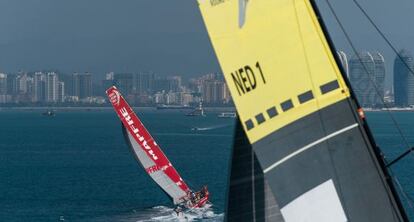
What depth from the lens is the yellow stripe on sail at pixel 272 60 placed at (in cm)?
676

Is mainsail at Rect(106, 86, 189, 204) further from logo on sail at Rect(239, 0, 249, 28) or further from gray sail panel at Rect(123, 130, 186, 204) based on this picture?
logo on sail at Rect(239, 0, 249, 28)

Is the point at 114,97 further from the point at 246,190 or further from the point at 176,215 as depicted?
the point at 246,190

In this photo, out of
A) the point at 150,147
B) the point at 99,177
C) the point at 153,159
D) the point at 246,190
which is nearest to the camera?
the point at 246,190

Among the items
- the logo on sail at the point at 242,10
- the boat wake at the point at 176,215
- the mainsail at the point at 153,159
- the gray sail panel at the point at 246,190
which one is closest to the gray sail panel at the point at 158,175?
the mainsail at the point at 153,159

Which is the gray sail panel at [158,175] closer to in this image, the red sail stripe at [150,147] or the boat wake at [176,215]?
the red sail stripe at [150,147]

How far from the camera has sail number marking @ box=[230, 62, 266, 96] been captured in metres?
6.86

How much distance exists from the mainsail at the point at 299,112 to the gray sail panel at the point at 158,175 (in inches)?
1190

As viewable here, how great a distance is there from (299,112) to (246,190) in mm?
4132

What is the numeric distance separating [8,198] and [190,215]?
11.9 m

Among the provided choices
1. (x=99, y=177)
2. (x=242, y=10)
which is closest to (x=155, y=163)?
(x=99, y=177)

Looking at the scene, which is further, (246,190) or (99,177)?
(99,177)

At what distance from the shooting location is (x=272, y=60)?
22.4 feet

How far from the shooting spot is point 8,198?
44.3m

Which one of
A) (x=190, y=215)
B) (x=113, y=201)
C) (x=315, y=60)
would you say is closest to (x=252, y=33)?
(x=315, y=60)
